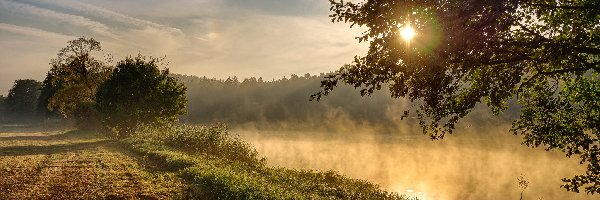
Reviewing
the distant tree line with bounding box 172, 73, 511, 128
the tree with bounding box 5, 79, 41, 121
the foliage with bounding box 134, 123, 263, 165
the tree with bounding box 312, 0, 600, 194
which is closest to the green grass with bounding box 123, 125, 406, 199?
the foliage with bounding box 134, 123, 263, 165

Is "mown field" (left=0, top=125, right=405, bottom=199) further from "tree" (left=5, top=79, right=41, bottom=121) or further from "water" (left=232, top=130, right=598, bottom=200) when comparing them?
"tree" (left=5, top=79, right=41, bottom=121)

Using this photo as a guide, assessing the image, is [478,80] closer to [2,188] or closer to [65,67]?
[2,188]

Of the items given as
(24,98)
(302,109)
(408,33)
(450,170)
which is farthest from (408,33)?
(302,109)

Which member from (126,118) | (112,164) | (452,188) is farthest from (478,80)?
(126,118)

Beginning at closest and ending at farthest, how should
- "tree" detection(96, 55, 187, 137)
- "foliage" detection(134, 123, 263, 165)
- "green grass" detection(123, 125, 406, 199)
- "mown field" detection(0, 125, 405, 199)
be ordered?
"mown field" detection(0, 125, 405, 199), "green grass" detection(123, 125, 406, 199), "foliage" detection(134, 123, 263, 165), "tree" detection(96, 55, 187, 137)

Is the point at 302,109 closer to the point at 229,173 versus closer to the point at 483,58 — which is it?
the point at 229,173

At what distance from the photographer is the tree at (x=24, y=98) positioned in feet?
394

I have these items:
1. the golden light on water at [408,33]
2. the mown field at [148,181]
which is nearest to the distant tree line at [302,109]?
the mown field at [148,181]

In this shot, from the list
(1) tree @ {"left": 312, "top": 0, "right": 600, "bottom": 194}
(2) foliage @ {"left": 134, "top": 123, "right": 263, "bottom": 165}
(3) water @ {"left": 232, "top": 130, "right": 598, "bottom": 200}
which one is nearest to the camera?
(1) tree @ {"left": 312, "top": 0, "right": 600, "bottom": 194}

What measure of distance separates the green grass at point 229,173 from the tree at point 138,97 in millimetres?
2500

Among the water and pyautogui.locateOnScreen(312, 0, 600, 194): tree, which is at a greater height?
pyautogui.locateOnScreen(312, 0, 600, 194): tree

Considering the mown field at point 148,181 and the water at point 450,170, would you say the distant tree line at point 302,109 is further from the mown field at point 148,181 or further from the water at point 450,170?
the mown field at point 148,181

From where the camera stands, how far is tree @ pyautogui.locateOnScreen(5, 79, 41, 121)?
12012cm

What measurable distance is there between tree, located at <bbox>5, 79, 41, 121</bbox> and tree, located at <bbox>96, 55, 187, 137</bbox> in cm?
9268
